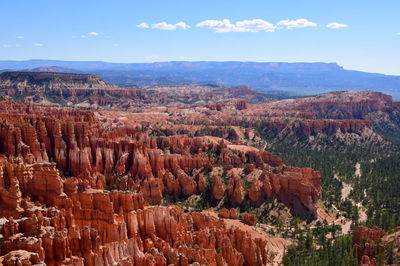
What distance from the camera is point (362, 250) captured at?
47.4 m

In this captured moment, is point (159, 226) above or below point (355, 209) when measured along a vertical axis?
above

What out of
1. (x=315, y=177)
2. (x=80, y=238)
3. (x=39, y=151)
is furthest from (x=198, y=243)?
(x=315, y=177)

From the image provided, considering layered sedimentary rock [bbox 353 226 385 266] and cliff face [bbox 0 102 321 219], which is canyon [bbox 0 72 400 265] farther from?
layered sedimentary rock [bbox 353 226 385 266]

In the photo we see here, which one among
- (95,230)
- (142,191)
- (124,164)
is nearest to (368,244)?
(95,230)

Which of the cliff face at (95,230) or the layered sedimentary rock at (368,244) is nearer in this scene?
the cliff face at (95,230)

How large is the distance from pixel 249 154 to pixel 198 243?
41.7 m

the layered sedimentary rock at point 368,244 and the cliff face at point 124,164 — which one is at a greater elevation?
the cliff face at point 124,164

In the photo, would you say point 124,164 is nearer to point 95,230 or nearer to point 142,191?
point 142,191

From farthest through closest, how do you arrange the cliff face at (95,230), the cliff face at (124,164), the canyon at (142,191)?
the cliff face at (124,164) → the canyon at (142,191) → the cliff face at (95,230)

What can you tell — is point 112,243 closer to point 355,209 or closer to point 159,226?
point 159,226

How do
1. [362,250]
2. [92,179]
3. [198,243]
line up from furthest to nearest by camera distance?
[92,179]
[362,250]
[198,243]

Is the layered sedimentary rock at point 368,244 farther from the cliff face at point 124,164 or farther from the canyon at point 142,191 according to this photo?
the cliff face at point 124,164

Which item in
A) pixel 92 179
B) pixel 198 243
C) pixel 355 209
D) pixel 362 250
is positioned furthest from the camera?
pixel 355 209

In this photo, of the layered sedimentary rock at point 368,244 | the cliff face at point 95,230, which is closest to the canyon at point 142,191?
the cliff face at point 95,230
